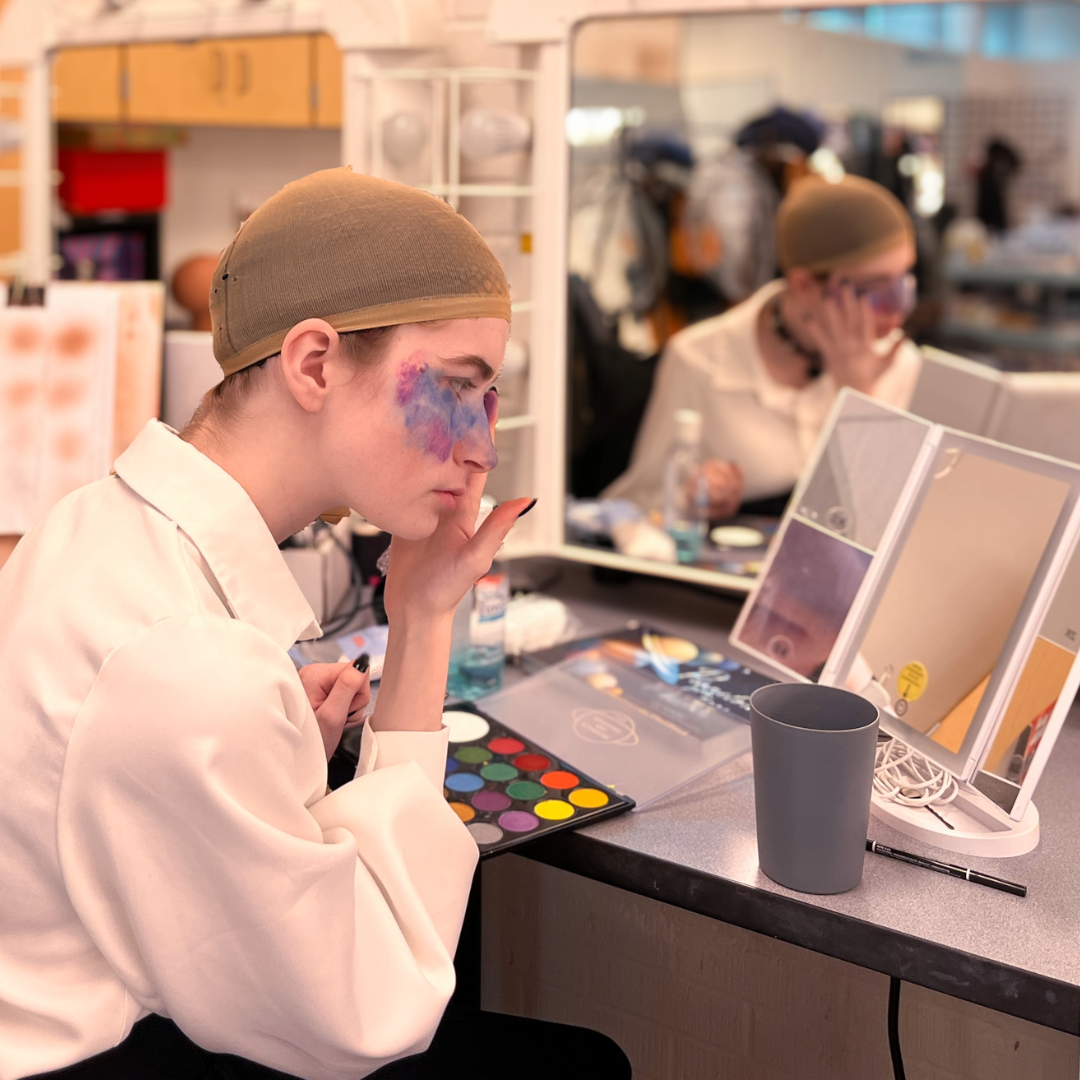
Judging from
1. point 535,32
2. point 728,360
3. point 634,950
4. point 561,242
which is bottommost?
point 634,950

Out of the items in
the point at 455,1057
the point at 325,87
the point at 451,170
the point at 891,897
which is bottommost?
the point at 455,1057

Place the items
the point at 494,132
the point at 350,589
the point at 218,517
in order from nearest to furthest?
the point at 218,517 → the point at 350,589 → the point at 494,132

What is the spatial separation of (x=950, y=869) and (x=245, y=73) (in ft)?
8.30

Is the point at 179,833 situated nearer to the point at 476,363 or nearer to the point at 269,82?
the point at 476,363

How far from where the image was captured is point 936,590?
3.68 feet

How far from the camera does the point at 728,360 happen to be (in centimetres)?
210

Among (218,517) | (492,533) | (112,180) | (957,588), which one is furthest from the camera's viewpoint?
(112,180)

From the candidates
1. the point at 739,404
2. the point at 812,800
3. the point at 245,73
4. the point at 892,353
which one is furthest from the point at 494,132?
the point at 245,73

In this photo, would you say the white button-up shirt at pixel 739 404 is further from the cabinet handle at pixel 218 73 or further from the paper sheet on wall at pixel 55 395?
the cabinet handle at pixel 218 73

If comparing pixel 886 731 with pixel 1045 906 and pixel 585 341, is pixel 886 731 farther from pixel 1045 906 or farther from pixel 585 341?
pixel 585 341

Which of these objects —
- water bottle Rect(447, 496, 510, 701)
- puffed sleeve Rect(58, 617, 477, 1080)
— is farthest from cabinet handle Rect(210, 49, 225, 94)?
puffed sleeve Rect(58, 617, 477, 1080)

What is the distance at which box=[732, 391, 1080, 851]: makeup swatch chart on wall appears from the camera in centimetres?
101

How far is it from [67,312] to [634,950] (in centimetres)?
106

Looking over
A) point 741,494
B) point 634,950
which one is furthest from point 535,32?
point 634,950
